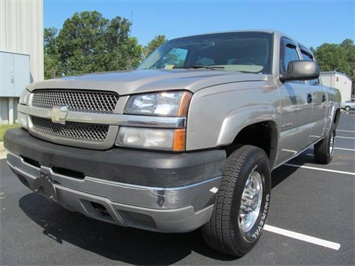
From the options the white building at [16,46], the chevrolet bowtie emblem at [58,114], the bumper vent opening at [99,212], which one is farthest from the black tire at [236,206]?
the white building at [16,46]

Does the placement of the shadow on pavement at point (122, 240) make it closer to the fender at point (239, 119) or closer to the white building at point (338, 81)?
the fender at point (239, 119)

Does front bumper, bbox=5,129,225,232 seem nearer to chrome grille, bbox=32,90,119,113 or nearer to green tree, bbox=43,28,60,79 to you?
chrome grille, bbox=32,90,119,113

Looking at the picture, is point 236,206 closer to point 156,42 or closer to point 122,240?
point 122,240

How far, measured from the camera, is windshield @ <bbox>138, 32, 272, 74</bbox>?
3639mm

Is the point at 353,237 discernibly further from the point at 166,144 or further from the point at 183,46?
the point at 183,46

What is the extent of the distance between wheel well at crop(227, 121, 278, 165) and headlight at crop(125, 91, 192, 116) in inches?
42.3

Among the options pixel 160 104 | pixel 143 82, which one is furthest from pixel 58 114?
pixel 160 104

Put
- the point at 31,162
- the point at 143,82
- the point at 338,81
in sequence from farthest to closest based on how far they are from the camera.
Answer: the point at 338,81 → the point at 31,162 → the point at 143,82

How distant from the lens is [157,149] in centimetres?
220

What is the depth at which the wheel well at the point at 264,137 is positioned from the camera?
322 centimetres

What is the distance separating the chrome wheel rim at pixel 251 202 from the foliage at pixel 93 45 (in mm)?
43619

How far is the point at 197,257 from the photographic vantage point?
2.84m

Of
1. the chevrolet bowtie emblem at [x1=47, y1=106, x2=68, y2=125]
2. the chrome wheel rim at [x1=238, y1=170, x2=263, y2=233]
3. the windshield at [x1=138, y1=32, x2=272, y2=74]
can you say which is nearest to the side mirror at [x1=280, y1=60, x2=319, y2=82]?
the windshield at [x1=138, y1=32, x2=272, y2=74]

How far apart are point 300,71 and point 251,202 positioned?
1.35 meters
